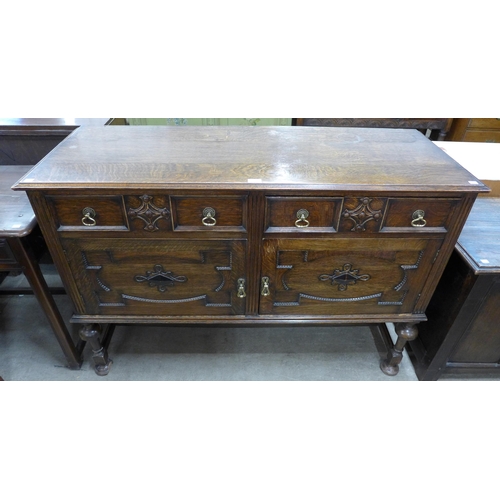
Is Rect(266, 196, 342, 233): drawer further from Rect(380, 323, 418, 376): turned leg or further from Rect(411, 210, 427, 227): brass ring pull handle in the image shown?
Rect(380, 323, 418, 376): turned leg

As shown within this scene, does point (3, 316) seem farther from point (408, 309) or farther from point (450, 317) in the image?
point (450, 317)

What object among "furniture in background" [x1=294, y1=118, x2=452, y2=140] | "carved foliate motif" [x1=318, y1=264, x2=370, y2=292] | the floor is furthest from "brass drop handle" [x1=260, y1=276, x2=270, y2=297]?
"furniture in background" [x1=294, y1=118, x2=452, y2=140]

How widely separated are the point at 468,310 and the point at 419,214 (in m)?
0.42

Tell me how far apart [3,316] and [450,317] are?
1.88m

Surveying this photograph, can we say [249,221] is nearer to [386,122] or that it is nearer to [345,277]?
[345,277]

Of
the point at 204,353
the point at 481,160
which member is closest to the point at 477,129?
the point at 481,160

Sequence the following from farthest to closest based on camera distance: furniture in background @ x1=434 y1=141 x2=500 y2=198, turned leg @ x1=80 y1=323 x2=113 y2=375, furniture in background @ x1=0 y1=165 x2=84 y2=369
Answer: furniture in background @ x1=434 y1=141 x2=500 y2=198, turned leg @ x1=80 y1=323 x2=113 y2=375, furniture in background @ x1=0 y1=165 x2=84 y2=369

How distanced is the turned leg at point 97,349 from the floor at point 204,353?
0.03m

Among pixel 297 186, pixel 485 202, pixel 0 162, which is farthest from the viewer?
pixel 0 162

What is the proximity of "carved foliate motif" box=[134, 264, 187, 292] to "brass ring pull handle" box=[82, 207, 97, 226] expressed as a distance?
22 centimetres

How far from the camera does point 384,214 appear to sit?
93 centimetres

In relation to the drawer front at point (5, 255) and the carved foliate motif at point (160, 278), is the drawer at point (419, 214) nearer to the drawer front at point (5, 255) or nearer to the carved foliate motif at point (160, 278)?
the carved foliate motif at point (160, 278)

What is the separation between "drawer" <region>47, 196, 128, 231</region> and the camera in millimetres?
898

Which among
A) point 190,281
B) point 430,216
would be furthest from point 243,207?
point 430,216
